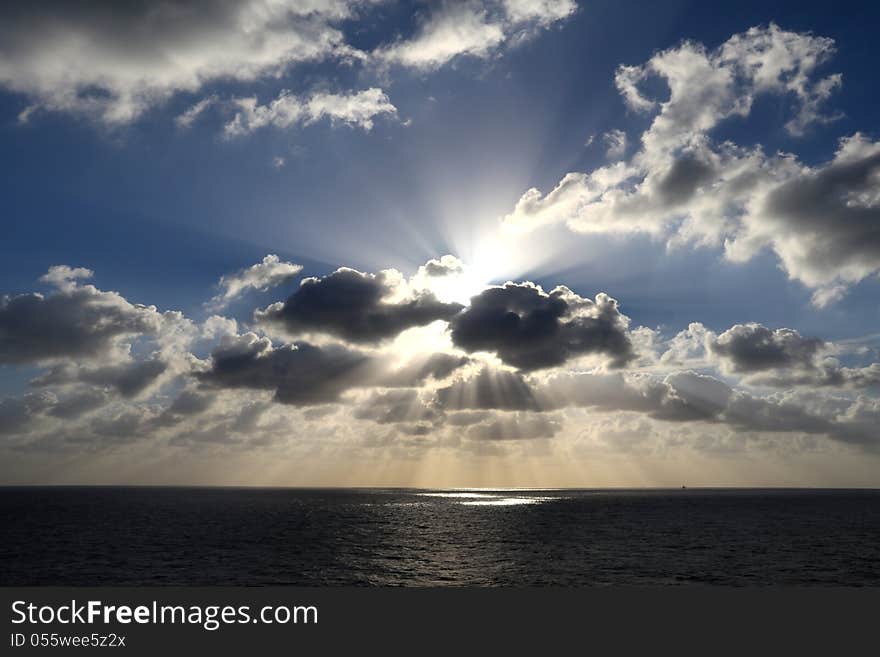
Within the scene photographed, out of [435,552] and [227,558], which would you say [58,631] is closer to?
[227,558]

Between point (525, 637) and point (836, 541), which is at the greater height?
point (525, 637)

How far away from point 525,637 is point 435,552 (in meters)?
55.3

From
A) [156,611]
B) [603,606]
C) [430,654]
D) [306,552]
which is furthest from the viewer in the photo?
[306,552]

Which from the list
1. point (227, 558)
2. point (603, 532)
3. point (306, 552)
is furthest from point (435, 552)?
point (603, 532)

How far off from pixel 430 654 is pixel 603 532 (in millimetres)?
97622

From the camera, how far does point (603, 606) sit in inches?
1724

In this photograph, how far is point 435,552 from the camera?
295 feet

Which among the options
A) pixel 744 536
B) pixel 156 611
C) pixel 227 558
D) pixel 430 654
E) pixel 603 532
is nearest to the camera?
pixel 430 654

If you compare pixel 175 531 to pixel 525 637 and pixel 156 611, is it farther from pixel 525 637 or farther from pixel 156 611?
pixel 525 637

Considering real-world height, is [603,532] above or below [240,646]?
below

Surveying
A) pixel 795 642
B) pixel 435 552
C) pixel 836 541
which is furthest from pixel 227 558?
pixel 836 541

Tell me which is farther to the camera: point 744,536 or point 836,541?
point 744,536

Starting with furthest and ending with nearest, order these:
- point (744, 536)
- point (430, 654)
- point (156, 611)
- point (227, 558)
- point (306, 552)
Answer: point (744, 536), point (306, 552), point (227, 558), point (156, 611), point (430, 654)

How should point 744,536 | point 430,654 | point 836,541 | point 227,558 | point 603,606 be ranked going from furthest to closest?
1. point 744,536
2. point 836,541
3. point 227,558
4. point 603,606
5. point 430,654
